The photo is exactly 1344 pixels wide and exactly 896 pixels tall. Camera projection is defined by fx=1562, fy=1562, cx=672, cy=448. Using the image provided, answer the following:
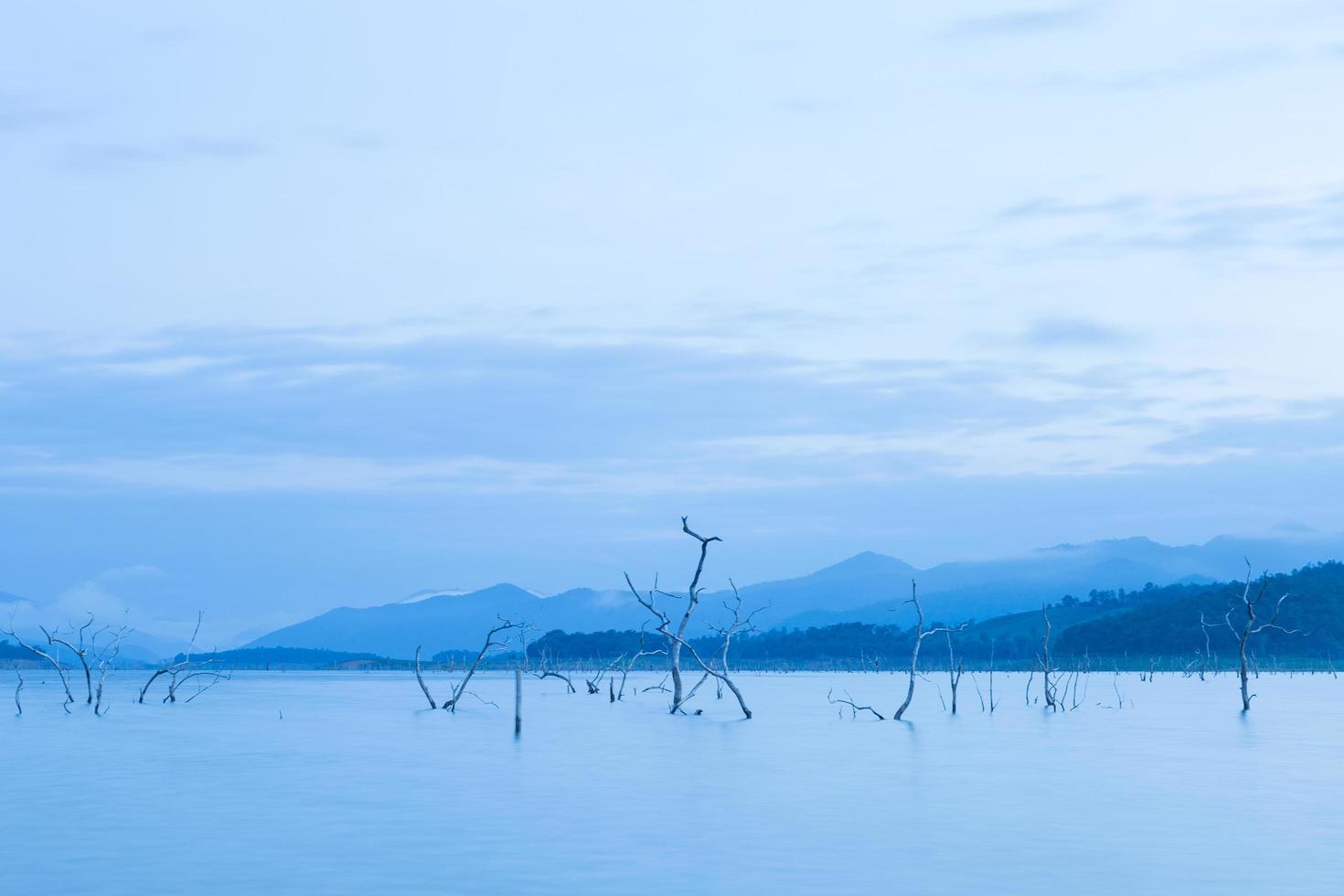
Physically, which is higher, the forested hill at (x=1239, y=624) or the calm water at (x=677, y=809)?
the forested hill at (x=1239, y=624)

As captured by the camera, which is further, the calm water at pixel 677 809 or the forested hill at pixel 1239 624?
the forested hill at pixel 1239 624

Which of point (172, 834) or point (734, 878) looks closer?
point (734, 878)

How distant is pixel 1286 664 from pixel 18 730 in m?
156

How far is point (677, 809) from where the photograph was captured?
3056cm

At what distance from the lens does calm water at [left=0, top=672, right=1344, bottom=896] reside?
22.2m

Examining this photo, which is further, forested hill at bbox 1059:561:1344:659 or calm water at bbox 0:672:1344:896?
forested hill at bbox 1059:561:1344:659

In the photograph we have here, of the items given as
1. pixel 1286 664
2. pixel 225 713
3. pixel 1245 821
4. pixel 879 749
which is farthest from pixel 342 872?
pixel 1286 664

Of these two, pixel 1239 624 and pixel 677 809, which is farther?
pixel 1239 624

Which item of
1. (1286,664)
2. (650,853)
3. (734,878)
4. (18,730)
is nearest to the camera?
(734,878)

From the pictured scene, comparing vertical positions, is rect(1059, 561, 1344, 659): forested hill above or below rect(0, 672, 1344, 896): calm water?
above

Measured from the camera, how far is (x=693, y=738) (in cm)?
5159

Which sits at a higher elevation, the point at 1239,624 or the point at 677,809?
the point at 1239,624

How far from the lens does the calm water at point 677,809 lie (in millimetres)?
22156

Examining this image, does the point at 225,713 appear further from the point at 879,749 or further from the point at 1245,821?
the point at 1245,821
